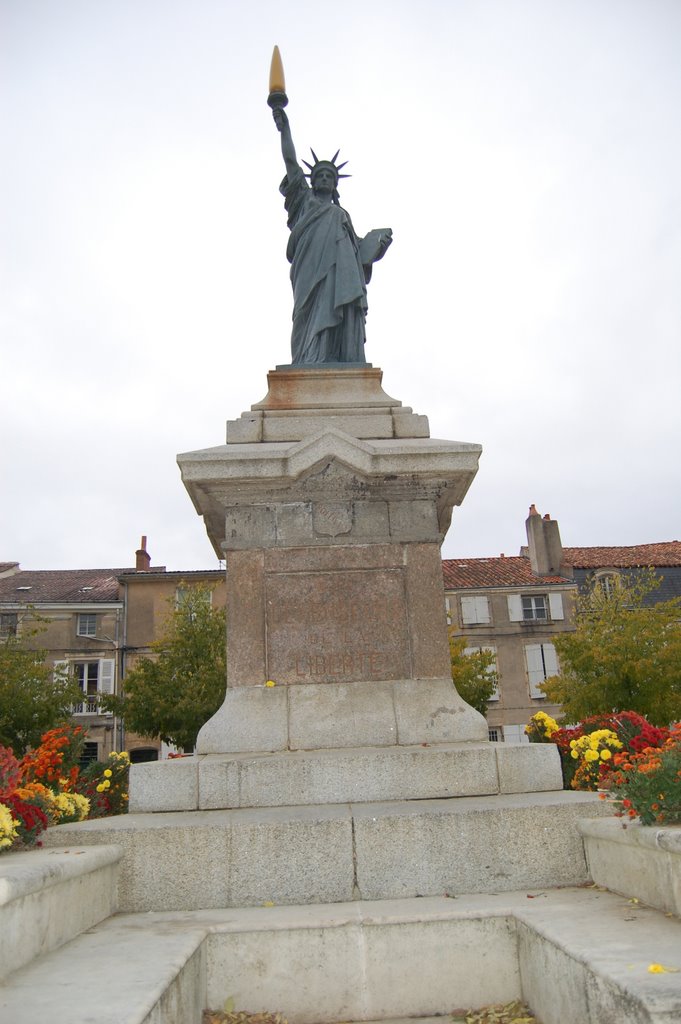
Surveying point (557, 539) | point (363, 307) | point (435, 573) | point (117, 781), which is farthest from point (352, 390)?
point (557, 539)

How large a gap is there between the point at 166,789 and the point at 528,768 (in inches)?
106

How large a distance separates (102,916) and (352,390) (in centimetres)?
600

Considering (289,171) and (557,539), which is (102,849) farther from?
(557,539)

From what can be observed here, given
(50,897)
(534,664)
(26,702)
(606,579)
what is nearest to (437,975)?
(50,897)

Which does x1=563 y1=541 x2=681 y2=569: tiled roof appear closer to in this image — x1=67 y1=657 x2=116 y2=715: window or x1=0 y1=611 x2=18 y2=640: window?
x1=67 y1=657 x2=116 y2=715: window

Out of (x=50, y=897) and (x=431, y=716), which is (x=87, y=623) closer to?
(x=431, y=716)

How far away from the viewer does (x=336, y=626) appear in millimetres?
7203

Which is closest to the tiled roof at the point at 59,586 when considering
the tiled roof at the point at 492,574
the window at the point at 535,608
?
the tiled roof at the point at 492,574

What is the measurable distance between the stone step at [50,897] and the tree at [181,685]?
74.7 feet

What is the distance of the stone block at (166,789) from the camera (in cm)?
Answer: 584

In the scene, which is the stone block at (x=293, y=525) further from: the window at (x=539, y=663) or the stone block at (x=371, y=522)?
the window at (x=539, y=663)

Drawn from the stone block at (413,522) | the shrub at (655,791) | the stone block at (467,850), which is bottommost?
the stone block at (467,850)

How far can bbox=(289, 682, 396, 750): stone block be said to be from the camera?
671 centimetres

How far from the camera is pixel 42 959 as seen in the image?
3.56m
